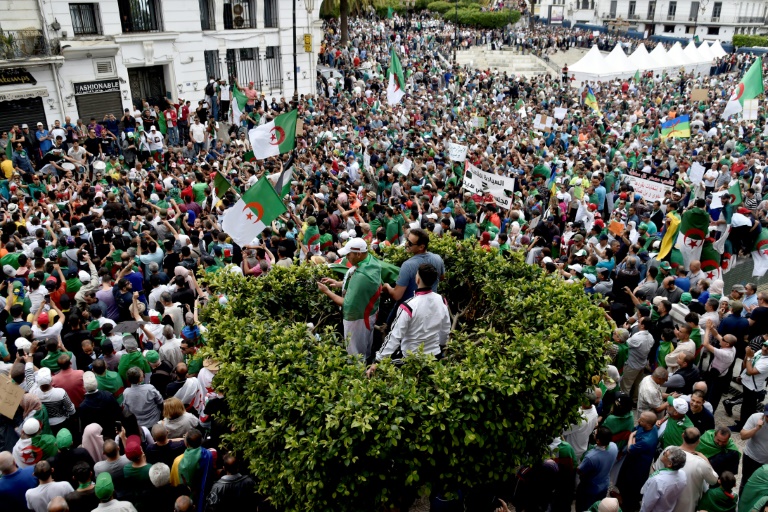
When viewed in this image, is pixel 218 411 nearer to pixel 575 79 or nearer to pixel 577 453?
pixel 577 453

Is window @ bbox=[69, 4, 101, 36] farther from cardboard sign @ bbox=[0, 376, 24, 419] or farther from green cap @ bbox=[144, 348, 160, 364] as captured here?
cardboard sign @ bbox=[0, 376, 24, 419]

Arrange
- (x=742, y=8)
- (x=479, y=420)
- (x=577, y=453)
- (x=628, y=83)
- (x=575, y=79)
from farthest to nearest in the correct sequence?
1. (x=742, y=8)
2. (x=575, y=79)
3. (x=628, y=83)
4. (x=577, y=453)
5. (x=479, y=420)

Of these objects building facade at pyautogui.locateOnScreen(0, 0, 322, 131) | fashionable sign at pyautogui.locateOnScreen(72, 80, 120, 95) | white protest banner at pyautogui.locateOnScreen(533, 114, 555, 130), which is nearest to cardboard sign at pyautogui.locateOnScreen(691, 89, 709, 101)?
white protest banner at pyautogui.locateOnScreen(533, 114, 555, 130)

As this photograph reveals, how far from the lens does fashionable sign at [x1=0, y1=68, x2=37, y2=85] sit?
2030 centimetres

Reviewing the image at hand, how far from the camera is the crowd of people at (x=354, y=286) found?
5.82 m

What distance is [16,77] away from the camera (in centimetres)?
2062

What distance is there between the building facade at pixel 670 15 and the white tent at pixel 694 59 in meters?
33.5

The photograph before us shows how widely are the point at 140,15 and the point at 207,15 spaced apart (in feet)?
11.1

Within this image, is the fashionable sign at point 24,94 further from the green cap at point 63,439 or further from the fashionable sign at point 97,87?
the green cap at point 63,439

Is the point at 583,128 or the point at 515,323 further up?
the point at 515,323

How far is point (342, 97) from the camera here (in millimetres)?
28188

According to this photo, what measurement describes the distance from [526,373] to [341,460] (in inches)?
65.6

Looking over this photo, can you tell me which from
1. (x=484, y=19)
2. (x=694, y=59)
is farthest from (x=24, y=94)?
(x=484, y=19)

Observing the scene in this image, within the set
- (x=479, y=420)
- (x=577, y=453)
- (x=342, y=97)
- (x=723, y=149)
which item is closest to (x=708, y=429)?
(x=577, y=453)
